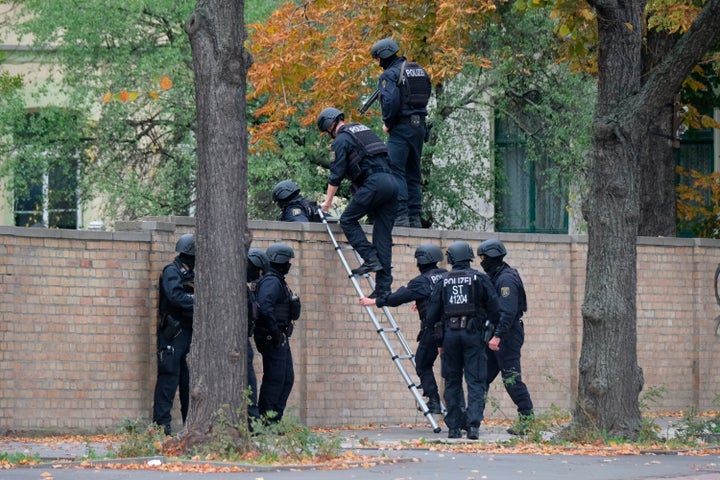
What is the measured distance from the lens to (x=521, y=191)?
2797 centimetres

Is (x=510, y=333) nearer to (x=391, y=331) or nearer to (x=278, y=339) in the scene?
(x=391, y=331)

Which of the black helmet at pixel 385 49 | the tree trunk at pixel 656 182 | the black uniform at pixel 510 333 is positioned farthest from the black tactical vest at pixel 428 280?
the tree trunk at pixel 656 182

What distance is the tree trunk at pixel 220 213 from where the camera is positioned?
12.5 meters

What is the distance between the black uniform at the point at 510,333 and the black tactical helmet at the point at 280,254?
2276 mm

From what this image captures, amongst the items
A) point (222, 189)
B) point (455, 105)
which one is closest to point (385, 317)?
point (222, 189)

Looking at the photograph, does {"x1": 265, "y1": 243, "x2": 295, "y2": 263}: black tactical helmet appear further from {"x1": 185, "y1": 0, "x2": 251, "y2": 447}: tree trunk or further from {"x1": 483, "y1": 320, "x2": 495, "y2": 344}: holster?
{"x1": 185, "y1": 0, "x2": 251, "y2": 447}: tree trunk

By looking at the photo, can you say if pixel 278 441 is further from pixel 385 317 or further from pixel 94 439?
pixel 385 317

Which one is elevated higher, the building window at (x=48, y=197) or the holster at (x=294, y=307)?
the building window at (x=48, y=197)

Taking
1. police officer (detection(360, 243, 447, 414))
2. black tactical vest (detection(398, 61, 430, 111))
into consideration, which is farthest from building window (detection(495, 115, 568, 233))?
police officer (detection(360, 243, 447, 414))

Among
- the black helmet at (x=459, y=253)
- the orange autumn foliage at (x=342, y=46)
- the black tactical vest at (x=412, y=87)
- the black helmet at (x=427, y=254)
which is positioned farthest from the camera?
the orange autumn foliage at (x=342, y=46)

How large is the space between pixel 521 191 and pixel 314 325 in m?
11.4

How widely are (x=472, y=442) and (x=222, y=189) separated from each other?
12.8ft

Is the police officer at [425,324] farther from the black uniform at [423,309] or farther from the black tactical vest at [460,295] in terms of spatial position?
the black tactical vest at [460,295]

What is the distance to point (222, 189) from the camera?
498 inches
